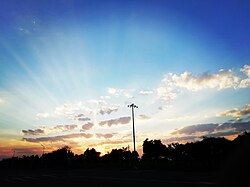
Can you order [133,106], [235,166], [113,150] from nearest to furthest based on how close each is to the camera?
[235,166] → [133,106] → [113,150]

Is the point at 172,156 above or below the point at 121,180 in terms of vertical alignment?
above

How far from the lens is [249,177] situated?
1.71m

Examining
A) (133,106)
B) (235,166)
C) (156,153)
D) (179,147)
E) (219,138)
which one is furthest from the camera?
(156,153)

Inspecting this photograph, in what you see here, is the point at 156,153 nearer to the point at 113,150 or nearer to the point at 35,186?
the point at 113,150

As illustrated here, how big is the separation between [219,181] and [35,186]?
20199 millimetres

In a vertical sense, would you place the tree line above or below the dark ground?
above

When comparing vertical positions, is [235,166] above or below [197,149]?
below

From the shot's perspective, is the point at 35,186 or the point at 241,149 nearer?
the point at 241,149

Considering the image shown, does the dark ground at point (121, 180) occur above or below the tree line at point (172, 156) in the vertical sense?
below

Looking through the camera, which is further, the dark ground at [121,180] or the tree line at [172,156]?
the tree line at [172,156]

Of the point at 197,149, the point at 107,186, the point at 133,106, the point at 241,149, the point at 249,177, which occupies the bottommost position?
the point at 249,177

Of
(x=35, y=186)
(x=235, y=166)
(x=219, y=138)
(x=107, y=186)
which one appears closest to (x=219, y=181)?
(x=235, y=166)

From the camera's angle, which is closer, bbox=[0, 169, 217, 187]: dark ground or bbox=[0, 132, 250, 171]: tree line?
bbox=[0, 169, 217, 187]: dark ground

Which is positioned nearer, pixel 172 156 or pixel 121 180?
pixel 121 180
